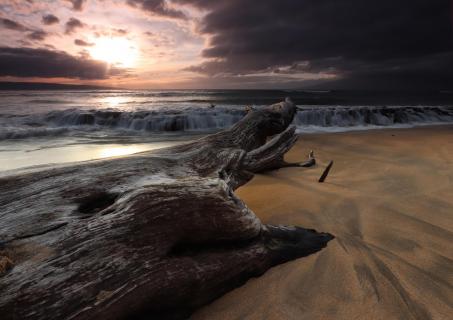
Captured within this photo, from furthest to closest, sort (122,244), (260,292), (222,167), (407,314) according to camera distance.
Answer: (222,167) < (260,292) < (407,314) < (122,244)

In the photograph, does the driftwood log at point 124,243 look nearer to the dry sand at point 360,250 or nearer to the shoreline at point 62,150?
the dry sand at point 360,250

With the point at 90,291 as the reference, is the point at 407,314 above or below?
below

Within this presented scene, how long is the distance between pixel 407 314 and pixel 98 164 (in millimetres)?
2577

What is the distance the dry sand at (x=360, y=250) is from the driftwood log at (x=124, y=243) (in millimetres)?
187

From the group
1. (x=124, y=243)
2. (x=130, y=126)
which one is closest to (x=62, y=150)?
(x=130, y=126)

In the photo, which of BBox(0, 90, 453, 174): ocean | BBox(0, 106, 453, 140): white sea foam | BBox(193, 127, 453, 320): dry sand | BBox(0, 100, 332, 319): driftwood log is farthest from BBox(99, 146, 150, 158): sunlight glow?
BBox(0, 100, 332, 319): driftwood log

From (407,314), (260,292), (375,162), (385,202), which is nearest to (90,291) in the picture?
(260,292)

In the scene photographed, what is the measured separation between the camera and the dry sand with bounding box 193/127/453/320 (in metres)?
2.09

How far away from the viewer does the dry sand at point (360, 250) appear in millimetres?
2094

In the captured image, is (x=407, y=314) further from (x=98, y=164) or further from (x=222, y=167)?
(x=98, y=164)

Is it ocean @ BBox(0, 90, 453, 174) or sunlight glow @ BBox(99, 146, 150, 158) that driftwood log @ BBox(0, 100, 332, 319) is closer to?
sunlight glow @ BBox(99, 146, 150, 158)

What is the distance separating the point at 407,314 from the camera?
2.03 meters

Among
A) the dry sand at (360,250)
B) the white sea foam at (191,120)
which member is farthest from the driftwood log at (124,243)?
the white sea foam at (191,120)

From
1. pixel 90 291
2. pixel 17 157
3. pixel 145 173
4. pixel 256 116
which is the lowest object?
pixel 17 157
